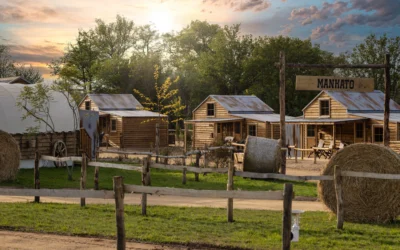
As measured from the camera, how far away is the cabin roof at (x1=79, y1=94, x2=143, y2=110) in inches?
2233

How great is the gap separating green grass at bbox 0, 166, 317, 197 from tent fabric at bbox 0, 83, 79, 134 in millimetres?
2375

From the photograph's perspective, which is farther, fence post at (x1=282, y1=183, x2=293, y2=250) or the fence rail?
the fence rail

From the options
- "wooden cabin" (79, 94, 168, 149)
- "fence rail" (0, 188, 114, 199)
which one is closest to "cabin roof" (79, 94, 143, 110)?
"wooden cabin" (79, 94, 168, 149)

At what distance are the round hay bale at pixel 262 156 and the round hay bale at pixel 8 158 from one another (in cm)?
905

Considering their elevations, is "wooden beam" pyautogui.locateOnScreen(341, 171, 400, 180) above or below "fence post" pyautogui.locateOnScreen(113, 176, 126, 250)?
above

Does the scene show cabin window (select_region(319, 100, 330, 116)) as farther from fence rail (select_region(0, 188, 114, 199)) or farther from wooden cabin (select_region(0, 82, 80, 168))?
fence rail (select_region(0, 188, 114, 199))

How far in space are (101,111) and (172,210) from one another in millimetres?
40280

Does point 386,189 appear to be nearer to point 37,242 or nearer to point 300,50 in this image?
point 37,242

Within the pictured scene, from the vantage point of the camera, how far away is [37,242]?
1106cm

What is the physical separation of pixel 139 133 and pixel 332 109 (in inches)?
673

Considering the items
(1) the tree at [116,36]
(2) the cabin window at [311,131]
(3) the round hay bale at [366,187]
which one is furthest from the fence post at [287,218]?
(1) the tree at [116,36]

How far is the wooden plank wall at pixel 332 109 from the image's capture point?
4278cm

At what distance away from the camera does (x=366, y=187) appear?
13961 millimetres

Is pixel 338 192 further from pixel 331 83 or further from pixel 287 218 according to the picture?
pixel 331 83
